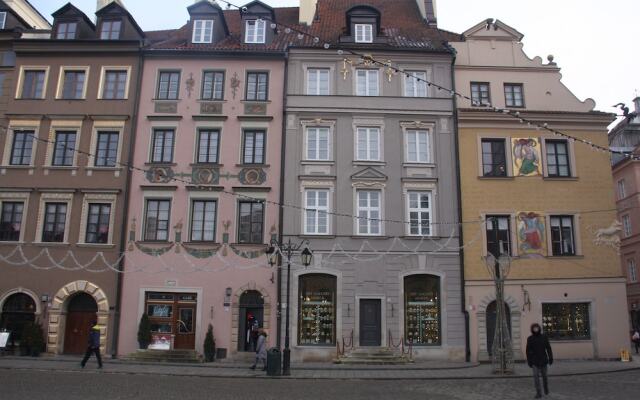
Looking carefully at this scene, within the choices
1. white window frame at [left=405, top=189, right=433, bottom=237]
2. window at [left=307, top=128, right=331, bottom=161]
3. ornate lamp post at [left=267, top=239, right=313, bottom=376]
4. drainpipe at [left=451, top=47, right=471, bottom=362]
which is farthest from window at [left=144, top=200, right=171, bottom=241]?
drainpipe at [left=451, top=47, right=471, bottom=362]

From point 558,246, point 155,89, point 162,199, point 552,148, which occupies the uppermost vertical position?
point 155,89

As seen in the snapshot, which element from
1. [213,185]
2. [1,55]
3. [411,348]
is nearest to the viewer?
[411,348]

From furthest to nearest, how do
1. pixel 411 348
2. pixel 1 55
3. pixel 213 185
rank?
pixel 1 55
pixel 213 185
pixel 411 348

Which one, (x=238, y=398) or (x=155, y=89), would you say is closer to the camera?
(x=238, y=398)

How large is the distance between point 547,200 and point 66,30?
24.6 metres

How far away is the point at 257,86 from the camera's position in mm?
26156

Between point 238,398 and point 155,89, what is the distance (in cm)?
1721

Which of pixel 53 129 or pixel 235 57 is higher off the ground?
pixel 235 57

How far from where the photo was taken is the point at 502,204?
24969 millimetres

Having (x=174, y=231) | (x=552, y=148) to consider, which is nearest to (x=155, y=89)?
(x=174, y=231)

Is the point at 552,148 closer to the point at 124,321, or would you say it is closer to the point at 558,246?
the point at 558,246

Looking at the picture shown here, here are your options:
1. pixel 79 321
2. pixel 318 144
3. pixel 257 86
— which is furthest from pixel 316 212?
pixel 79 321

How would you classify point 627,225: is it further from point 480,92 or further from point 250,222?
point 250,222

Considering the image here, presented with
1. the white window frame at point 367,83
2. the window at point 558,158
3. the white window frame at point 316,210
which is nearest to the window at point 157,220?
the white window frame at point 316,210
